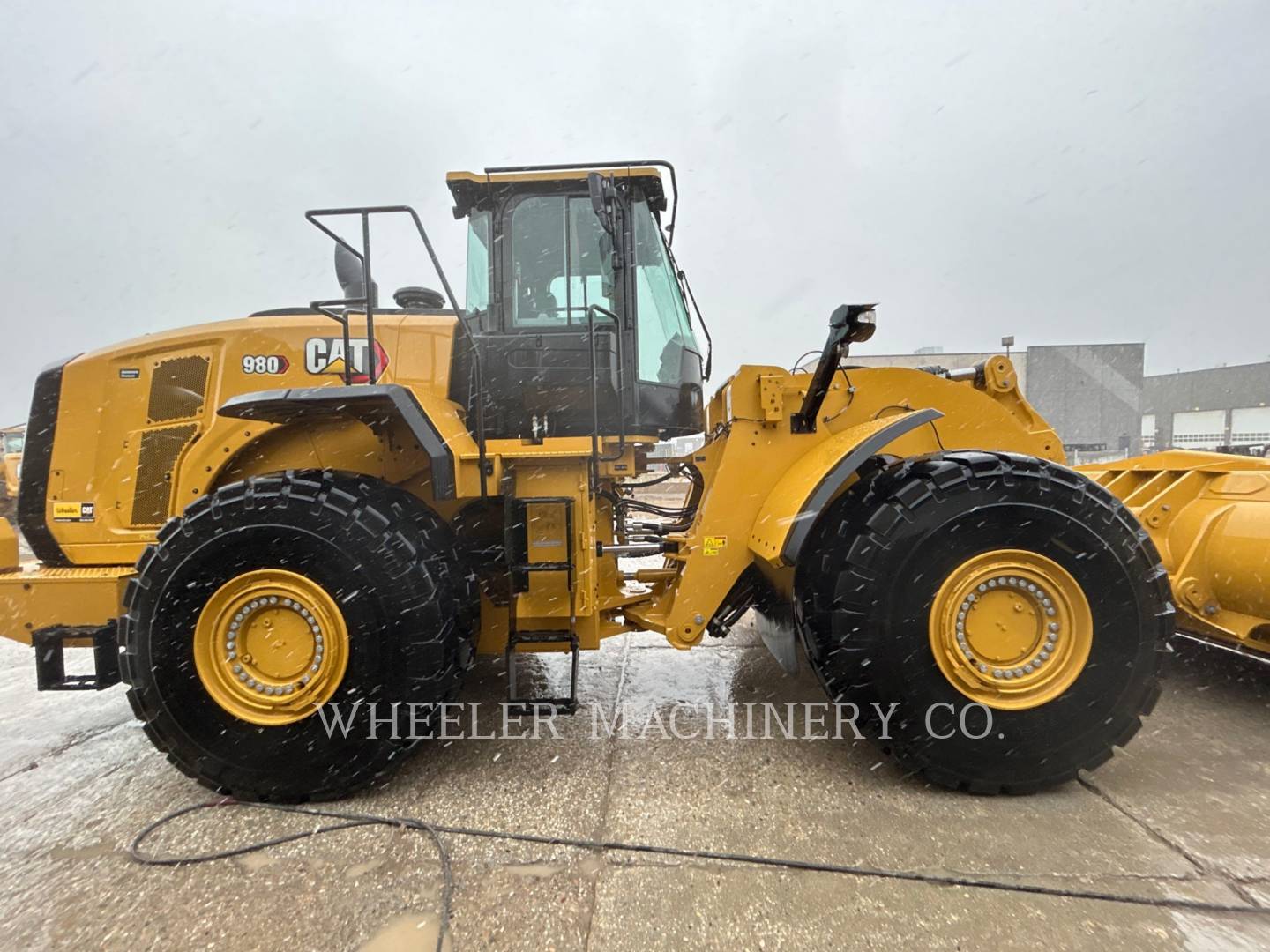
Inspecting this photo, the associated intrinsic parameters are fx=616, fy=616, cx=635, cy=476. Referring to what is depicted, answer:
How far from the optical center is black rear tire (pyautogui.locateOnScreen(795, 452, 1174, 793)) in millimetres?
2322

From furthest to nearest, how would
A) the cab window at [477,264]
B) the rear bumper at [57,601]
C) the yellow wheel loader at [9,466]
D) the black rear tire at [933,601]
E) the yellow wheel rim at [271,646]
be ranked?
the yellow wheel loader at [9,466], the cab window at [477,264], the rear bumper at [57,601], the yellow wheel rim at [271,646], the black rear tire at [933,601]

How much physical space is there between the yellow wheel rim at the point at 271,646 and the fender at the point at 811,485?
1.76 m

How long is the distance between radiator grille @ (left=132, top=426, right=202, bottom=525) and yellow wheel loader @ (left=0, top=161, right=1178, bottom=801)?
12 mm

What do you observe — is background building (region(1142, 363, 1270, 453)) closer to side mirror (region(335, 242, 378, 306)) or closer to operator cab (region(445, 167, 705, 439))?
operator cab (region(445, 167, 705, 439))

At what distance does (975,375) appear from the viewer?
10.2ft

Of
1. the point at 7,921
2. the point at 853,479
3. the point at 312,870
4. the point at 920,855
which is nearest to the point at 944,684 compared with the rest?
the point at 920,855

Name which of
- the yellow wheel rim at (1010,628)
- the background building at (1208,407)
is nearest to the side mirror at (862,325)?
the yellow wheel rim at (1010,628)

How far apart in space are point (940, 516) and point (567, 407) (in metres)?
1.73

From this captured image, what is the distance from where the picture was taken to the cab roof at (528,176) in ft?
10.1

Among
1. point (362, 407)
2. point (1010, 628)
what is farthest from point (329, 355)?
point (1010, 628)

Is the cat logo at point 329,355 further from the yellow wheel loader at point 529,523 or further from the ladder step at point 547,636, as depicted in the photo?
the ladder step at point 547,636

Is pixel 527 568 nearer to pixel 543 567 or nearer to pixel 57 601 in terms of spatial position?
pixel 543 567

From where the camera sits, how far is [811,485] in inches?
100

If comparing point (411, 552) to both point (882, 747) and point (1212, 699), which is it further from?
point (1212, 699)
